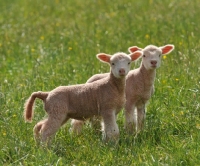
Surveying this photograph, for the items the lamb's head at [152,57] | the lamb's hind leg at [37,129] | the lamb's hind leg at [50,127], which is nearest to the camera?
the lamb's hind leg at [50,127]

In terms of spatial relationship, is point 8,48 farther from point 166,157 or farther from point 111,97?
point 166,157

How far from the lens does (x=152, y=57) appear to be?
28.6ft

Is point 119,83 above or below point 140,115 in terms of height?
above

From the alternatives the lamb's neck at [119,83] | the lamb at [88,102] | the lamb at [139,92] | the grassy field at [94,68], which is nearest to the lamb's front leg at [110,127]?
the lamb at [88,102]

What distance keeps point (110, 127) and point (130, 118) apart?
0.54 metres

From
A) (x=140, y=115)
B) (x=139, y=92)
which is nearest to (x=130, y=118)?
(x=140, y=115)

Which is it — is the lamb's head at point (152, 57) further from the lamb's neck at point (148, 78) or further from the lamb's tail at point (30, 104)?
the lamb's tail at point (30, 104)

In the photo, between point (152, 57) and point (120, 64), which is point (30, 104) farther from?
point (152, 57)

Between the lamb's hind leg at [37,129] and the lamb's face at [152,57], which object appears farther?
the lamb's face at [152,57]

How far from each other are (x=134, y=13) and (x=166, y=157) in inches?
329

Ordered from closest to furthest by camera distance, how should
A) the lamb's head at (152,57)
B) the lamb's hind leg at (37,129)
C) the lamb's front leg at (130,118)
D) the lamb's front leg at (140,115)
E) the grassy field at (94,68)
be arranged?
the grassy field at (94,68), the lamb's hind leg at (37,129), the lamb's head at (152,57), the lamb's front leg at (130,118), the lamb's front leg at (140,115)

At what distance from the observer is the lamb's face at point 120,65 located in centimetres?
834

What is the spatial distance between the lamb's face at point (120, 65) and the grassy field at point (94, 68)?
78 centimetres

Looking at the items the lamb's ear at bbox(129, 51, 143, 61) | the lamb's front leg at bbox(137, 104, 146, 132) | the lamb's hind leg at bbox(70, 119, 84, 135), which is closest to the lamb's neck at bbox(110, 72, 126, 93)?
the lamb's ear at bbox(129, 51, 143, 61)
